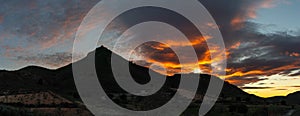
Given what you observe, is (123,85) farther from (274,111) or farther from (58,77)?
(274,111)

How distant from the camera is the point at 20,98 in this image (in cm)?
7744

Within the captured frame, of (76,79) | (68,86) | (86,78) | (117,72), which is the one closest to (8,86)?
(68,86)

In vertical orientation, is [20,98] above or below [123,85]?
below

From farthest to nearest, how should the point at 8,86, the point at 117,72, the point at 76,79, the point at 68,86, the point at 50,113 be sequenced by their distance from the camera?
the point at 117,72, the point at 76,79, the point at 68,86, the point at 8,86, the point at 50,113

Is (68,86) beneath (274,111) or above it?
above

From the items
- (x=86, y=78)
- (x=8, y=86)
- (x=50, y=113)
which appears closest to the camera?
(x=50, y=113)

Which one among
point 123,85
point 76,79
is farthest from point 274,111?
point 76,79

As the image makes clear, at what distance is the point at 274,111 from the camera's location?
3029 inches

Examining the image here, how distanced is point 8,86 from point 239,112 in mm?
80480

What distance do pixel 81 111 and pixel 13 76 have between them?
8615 cm

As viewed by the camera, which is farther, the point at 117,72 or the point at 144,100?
the point at 117,72

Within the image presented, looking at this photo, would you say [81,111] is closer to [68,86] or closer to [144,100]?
[144,100]

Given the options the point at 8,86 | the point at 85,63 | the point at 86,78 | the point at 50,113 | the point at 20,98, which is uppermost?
the point at 85,63

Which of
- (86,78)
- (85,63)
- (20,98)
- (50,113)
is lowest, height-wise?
(50,113)
